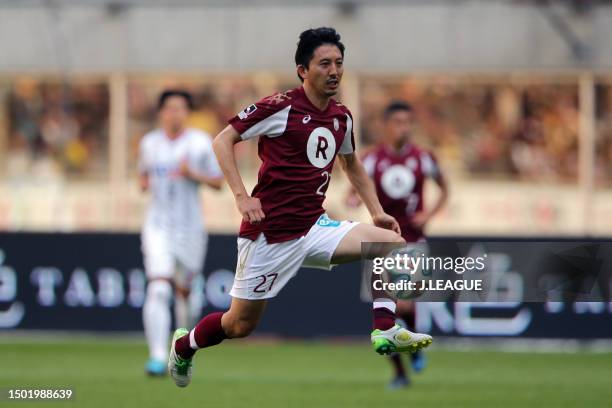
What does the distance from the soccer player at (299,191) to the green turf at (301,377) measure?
211 cm

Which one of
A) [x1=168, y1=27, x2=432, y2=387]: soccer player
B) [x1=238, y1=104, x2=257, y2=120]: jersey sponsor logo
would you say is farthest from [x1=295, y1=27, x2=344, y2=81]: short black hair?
[x1=238, y1=104, x2=257, y2=120]: jersey sponsor logo

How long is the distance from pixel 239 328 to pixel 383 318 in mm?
1082

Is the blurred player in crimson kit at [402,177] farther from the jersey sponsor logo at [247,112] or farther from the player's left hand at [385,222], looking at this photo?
the jersey sponsor logo at [247,112]

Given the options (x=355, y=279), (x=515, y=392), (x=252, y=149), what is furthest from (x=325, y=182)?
(x=252, y=149)

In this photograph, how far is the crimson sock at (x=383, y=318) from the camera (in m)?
9.05

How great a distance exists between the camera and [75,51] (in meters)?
20.6

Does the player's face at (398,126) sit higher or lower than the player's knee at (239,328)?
higher

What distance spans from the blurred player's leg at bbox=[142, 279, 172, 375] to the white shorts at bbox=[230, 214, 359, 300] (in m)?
4.16

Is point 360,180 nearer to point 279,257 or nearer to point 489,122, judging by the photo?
point 279,257

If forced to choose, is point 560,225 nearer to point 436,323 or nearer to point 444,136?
point 444,136

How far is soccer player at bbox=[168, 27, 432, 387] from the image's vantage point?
902 cm

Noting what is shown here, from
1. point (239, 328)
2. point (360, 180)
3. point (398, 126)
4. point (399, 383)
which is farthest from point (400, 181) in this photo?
point (239, 328)

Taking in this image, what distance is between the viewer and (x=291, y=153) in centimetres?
920

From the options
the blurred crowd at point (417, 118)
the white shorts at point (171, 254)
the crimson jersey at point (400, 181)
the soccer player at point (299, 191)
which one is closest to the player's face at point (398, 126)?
the crimson jersey at point (400, 181)
